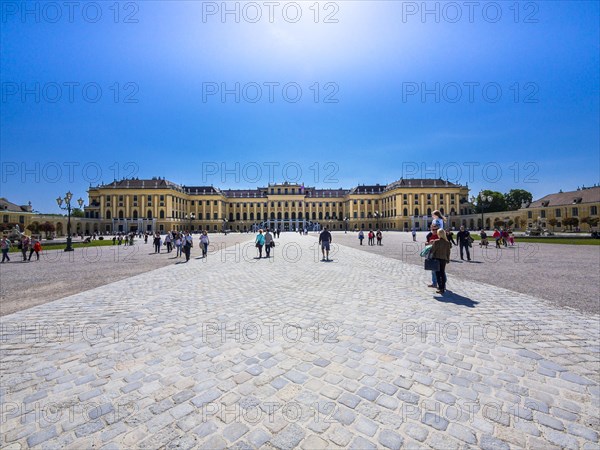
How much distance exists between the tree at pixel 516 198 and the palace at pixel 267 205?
11.0 m

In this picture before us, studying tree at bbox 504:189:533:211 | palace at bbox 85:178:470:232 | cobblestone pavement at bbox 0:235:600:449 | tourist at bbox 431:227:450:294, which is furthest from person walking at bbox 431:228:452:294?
tree at bbox 504:189:533:211

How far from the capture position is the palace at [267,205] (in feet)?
236

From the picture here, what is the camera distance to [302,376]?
3039 mm

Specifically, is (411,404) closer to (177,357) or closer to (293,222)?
(177,357)

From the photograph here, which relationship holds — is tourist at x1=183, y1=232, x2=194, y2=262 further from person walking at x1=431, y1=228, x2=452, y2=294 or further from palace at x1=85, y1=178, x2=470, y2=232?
palace at x1=85, y1=178, x2=470, y2=232

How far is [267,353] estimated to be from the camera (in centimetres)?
361

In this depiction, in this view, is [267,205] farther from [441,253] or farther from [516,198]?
[441,253]

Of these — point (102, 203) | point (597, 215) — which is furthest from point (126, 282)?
point (102, 203)

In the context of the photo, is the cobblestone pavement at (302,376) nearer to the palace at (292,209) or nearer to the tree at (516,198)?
the palace at (292,209)

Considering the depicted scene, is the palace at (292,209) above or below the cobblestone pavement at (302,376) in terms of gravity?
above

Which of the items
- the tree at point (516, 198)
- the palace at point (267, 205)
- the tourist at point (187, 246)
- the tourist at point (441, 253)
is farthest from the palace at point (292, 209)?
the tourist at point (441, 253)

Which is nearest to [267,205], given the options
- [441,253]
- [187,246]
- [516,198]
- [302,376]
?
[516,198]

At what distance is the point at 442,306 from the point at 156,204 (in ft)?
257

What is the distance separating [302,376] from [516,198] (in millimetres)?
99381
